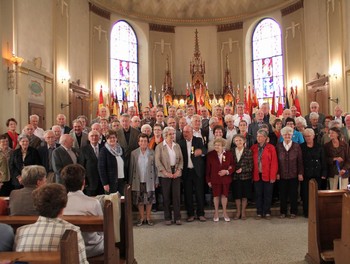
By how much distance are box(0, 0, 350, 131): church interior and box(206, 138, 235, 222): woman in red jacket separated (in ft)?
16.1

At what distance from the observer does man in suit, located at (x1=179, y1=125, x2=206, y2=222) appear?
550 centimetres

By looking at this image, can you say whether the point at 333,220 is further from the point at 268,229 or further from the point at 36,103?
the point at 36,103

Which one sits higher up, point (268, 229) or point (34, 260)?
point (34, 260)

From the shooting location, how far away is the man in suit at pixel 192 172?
5.50 m

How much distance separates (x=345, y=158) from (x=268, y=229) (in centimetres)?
188

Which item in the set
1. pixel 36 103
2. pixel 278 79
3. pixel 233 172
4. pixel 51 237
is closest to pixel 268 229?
pixel 233 172

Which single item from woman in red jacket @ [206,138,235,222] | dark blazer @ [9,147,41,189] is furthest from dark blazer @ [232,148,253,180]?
dark blazer @ [9,147,41,189]

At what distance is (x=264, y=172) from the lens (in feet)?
18.1

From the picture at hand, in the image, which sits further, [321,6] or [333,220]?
[321,6]

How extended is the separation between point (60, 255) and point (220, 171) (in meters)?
4.00

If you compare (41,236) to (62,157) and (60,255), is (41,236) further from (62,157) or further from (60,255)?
(62,157)

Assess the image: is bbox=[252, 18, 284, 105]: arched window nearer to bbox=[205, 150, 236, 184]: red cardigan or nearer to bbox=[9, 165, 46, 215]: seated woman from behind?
bbox=[205, 150, 236, 184]: red cardigan

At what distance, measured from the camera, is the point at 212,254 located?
391cm

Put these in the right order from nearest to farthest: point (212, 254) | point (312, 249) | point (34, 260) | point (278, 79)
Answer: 1. point (34, 260)
2. point (312, 249)
3. point (212, 254)
4. point (278, 79)
